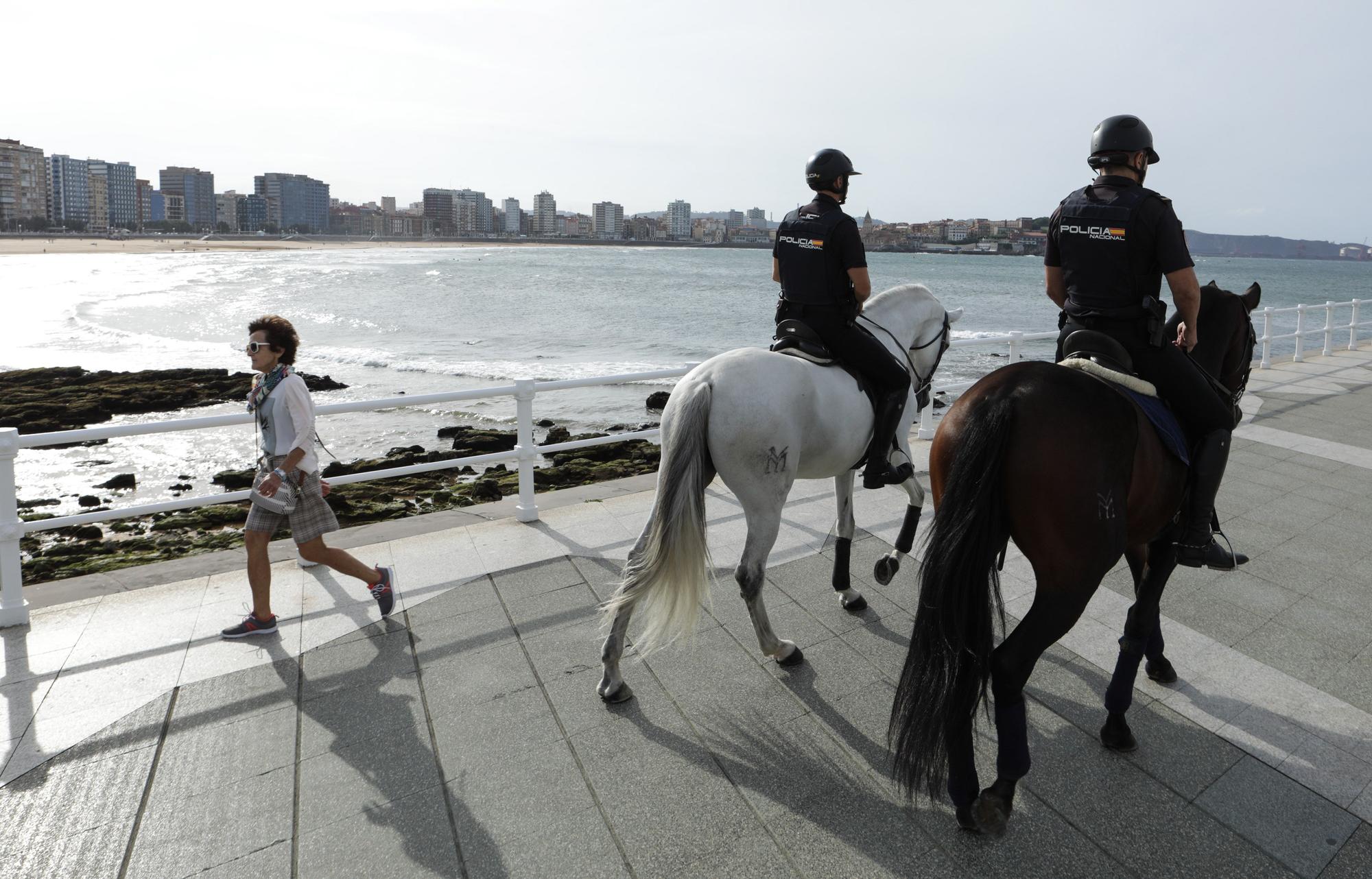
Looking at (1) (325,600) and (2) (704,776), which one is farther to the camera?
(1) (325,600)

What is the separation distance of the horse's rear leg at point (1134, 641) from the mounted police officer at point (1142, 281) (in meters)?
0.17

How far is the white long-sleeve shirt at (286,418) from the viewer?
444 centimetres

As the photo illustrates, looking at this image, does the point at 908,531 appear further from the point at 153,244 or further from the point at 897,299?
the point at 153,244

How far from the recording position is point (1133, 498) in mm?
3238

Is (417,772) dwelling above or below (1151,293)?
below

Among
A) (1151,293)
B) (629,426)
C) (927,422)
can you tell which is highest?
(1151,293)

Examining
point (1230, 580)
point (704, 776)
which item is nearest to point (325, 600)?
point (704, 776)

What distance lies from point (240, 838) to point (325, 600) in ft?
7.19

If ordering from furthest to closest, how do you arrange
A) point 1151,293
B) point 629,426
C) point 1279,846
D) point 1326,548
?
point 629,426 < point 1326,548 < point 1151,293 < point 1279,846

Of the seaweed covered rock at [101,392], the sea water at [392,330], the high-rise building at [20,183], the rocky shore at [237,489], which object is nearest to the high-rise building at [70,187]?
the high-rise building at [20,183]

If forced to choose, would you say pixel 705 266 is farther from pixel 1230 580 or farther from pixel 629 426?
pixel 1230 580

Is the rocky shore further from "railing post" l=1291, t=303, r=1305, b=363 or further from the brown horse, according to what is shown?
"railing post" l=1291, t=303, r=1305, b=363

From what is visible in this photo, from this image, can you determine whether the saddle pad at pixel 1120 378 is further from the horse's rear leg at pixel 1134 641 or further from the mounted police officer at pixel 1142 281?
the horse's rear leg at pixel 1134 641

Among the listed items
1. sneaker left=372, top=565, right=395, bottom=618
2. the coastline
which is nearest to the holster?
sneaker left=372, top=565, right=395, bottom=618
